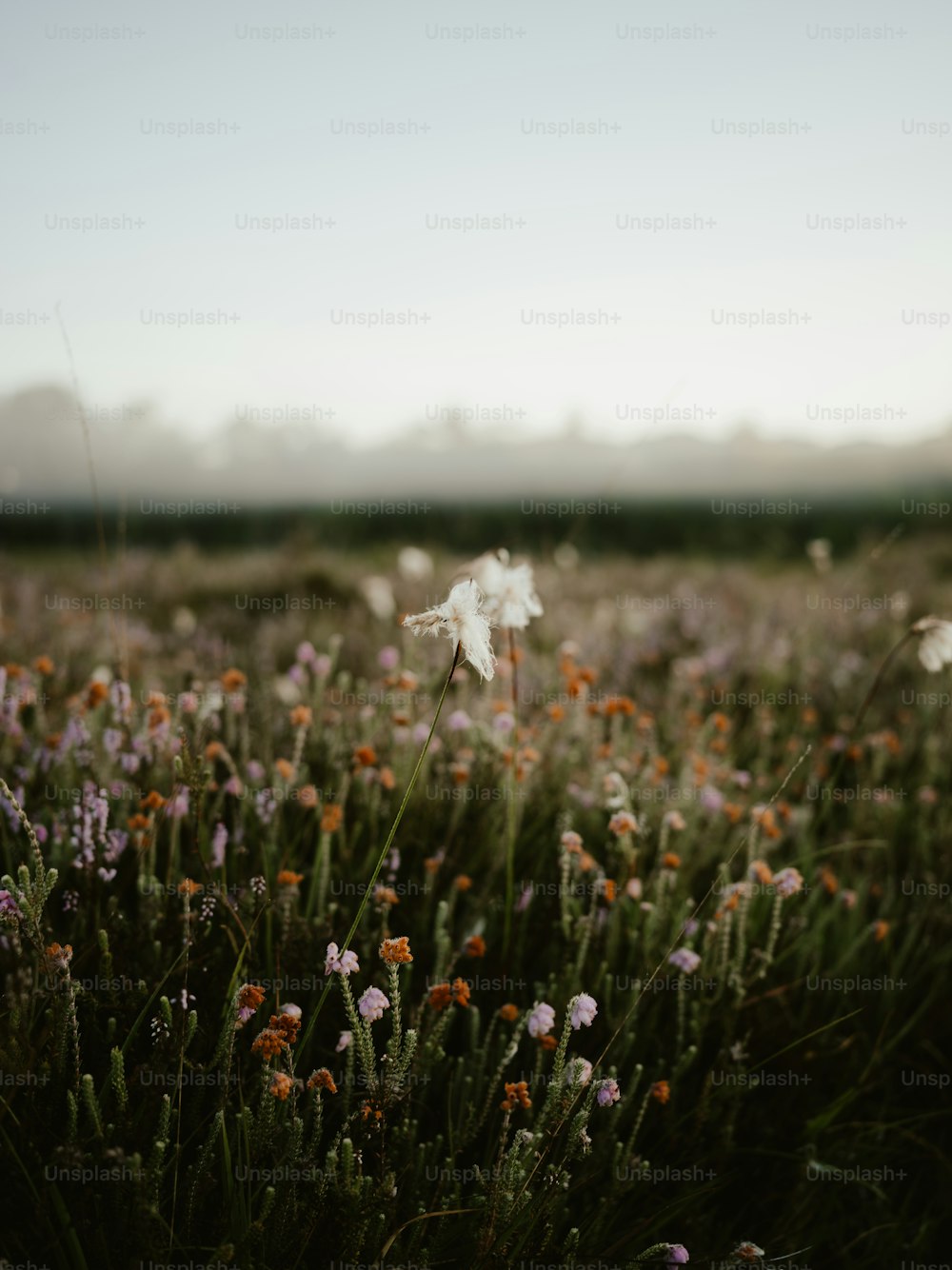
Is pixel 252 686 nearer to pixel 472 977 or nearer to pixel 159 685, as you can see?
pixel 159 685

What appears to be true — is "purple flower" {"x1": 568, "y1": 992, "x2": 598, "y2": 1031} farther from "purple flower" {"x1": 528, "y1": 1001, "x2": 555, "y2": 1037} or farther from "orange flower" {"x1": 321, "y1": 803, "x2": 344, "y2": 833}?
"orange flower" {"x1": 321, "y1": 803, "x2": 344, "y2": 833}

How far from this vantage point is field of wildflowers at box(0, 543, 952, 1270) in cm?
166

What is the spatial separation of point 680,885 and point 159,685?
279cm

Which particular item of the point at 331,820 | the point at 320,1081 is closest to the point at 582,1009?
the point at 320,1081

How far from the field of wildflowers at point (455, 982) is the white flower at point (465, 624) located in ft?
0.03

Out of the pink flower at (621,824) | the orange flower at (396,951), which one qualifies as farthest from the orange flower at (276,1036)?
the pink flower at (621,824)

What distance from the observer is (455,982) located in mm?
1821

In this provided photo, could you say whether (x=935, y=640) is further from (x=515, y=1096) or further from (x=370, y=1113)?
(x=370, y=1113)

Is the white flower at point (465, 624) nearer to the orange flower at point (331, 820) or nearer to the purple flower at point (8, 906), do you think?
the orange flower at point (331, 820)

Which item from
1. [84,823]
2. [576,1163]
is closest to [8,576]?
[84,823]

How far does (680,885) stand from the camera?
2936mm

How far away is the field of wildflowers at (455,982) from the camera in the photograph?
1658mm

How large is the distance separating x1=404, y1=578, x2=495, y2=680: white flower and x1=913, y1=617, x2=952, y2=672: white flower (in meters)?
1.76

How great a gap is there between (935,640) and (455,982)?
1.98 m
